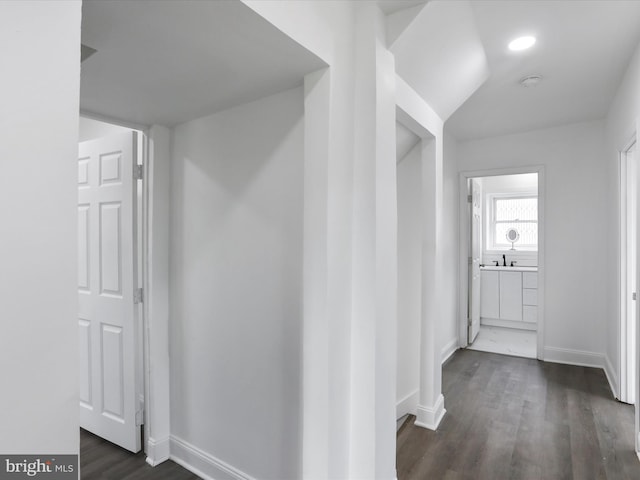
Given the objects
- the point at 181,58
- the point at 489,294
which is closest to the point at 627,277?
the point at 489,294

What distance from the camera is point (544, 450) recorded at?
2.35 meters

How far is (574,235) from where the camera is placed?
3.97 metres

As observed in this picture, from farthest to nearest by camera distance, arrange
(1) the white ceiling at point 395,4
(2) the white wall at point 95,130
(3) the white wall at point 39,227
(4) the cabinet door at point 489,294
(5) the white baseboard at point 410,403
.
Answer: (4) the cabinet door at point 489,294, (2) the white wall at point 95,130, (5) the white baseboard at point 410,403, (1) the white ceiling at point 395,4, (3) the white wall at point 39,227

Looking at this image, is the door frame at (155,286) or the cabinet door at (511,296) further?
the cabinet door at (511,296)

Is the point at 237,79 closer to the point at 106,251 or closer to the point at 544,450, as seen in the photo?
the point at 106,251

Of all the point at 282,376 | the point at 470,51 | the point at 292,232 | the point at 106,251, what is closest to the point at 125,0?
the point at 292,232

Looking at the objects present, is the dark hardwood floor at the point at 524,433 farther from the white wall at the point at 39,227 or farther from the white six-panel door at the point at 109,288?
the white wall at the point at 39,227

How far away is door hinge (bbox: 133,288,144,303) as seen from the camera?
231cm

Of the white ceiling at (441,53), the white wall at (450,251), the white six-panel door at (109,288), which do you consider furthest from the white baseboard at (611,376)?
the white six-panel door at (109,288)

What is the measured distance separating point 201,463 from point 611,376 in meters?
3.64

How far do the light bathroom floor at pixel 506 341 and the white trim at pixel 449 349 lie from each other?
0.26 m

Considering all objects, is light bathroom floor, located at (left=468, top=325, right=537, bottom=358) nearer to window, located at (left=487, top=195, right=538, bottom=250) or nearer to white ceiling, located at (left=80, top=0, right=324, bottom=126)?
window, located at (left=487, top=195, right=538, bottom=250)

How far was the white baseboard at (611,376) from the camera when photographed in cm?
314

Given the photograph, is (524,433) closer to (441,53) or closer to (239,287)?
(239,287)
